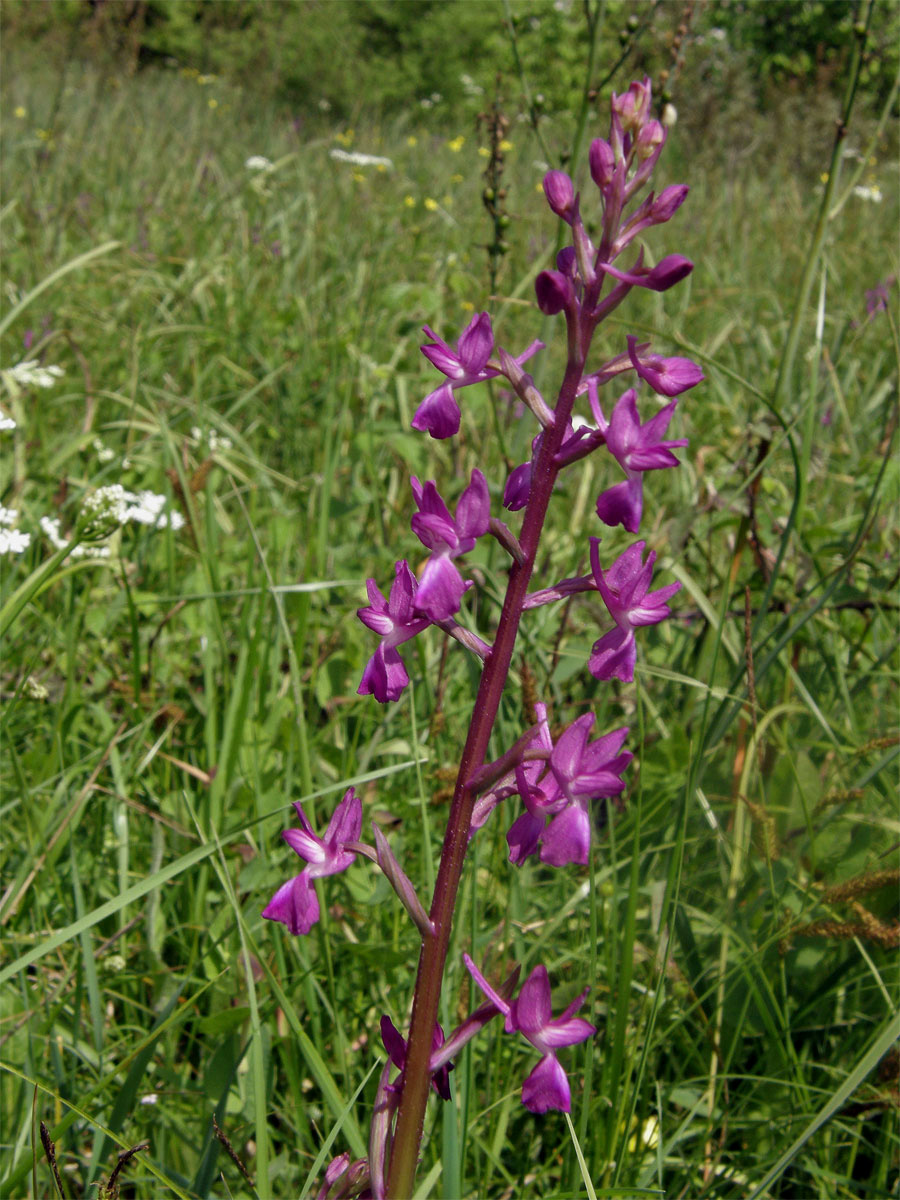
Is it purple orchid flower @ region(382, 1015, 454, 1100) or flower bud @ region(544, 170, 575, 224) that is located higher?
flower bud @ region(544, 170, 575, 224)

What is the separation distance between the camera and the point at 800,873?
5.74 feet

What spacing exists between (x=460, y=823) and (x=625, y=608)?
10.1 inches

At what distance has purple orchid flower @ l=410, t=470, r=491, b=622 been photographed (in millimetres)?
932

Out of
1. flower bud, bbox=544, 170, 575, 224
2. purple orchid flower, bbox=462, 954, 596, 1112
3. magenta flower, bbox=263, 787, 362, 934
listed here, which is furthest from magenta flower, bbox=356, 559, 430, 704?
flower bud, bbox=544, 170, 575, 224

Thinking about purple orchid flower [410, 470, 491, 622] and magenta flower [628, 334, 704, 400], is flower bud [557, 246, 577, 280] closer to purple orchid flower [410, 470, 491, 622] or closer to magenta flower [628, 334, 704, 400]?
magenta flower [628, 334, 704, 400]

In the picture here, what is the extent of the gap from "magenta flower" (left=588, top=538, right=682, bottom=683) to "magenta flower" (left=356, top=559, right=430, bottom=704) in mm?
170

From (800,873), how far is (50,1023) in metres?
1.19

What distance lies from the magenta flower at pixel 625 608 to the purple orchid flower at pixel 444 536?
12cm

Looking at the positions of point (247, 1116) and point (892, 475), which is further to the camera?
point (892, 475)

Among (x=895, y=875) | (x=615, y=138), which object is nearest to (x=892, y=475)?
(x=895, y=875)

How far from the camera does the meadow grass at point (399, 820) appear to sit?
4.25 feet

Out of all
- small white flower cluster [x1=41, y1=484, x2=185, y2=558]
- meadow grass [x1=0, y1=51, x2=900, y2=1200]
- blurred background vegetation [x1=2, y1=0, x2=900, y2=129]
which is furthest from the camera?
blurred background vegetation [x1=2, y1=0, x2=900, y2=129]

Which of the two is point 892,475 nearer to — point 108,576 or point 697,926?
point 697,926

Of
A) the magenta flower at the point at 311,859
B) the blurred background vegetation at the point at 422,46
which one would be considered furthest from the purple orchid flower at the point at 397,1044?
the blurred background vegetation at the point at 422,46
